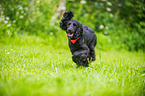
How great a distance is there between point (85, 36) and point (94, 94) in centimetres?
212

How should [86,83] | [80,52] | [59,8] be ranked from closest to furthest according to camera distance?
[86,83] → [80,52] → [59,8]

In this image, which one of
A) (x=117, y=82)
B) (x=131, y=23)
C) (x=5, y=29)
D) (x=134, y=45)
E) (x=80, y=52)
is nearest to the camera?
(x=117, y=82)

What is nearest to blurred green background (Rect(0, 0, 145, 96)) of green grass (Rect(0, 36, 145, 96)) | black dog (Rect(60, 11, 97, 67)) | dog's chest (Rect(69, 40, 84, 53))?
green grass (Rect(0, 36, 145, 96))

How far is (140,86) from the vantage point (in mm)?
2725

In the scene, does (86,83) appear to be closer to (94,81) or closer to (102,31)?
(94,81)

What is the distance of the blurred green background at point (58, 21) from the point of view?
6.59m

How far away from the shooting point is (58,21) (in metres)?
7.69

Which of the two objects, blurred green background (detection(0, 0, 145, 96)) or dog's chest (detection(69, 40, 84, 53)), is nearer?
blurred green background (detection(0, 0, 145, 96))

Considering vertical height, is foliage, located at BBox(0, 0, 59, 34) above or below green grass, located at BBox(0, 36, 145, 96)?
above

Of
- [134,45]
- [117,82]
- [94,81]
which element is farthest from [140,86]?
[134,45]

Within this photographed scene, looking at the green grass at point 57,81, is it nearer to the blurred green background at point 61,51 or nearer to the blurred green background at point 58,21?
the blurred green background at point 61,51

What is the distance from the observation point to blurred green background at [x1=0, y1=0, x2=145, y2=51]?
21.6 feet

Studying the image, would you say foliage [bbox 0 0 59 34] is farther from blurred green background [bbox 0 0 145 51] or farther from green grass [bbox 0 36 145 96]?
green grass [bbox 0 36 145 96]

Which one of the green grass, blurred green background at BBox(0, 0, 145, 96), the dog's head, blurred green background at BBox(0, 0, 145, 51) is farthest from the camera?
blurred green background at BBox(0, 0, 145, 51)
